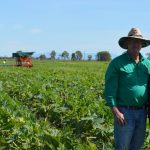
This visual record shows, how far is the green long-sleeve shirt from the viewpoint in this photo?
5605 millimetres

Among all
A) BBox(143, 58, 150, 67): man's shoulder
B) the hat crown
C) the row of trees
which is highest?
the hat crown

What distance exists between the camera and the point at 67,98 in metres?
11.4

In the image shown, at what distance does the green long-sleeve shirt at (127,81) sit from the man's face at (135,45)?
0.35 ft

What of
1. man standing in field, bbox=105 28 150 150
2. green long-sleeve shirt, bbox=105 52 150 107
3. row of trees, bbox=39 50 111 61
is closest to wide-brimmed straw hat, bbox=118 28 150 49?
man standing in field, bbox=105 28 150 150

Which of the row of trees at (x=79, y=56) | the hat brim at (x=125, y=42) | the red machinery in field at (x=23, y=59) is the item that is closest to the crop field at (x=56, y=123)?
the hat brim at (x=125, y=42)

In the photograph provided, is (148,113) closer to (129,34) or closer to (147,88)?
(147,88)

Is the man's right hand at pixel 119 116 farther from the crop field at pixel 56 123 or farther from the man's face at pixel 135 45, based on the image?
the crop field at pixel 56 123

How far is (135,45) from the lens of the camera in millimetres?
5586

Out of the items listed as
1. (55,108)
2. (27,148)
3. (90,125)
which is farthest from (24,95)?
(27,148)

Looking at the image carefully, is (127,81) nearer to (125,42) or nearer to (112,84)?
(112,84)

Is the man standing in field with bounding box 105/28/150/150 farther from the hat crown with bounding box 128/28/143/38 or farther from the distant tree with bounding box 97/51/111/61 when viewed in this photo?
the distant tree with bounding box 97/51/111/61

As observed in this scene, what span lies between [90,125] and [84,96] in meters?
3.40

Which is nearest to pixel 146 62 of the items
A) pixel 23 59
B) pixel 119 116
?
pixel 119 116

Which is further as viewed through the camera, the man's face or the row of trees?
the row of trees
